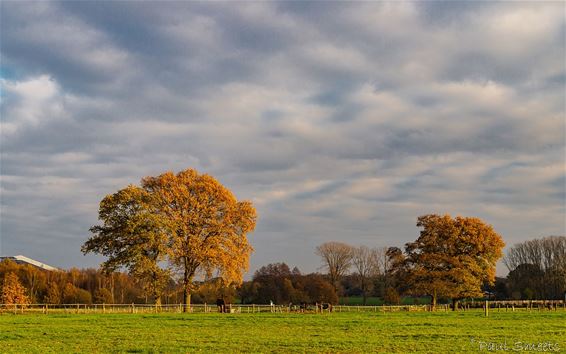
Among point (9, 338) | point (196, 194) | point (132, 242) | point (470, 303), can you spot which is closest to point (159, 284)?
point (132, 242)

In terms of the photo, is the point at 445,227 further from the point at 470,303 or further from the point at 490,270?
the point at 470,303

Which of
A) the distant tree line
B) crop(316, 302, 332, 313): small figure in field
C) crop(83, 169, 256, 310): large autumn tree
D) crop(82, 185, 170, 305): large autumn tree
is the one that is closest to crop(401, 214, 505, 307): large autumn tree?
the distant tree line

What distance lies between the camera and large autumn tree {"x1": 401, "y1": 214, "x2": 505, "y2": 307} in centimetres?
6681

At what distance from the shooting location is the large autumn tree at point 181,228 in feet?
178

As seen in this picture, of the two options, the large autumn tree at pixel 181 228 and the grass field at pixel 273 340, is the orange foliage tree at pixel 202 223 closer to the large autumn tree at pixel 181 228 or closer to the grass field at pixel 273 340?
the large autumn tree at pixel 181 228

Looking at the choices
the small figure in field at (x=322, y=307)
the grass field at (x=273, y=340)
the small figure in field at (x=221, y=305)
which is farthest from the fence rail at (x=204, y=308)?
the grass field at (x=273, y=340)

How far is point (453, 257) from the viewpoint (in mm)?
67438

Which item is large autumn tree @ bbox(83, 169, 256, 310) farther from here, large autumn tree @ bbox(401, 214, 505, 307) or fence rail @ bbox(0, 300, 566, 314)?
large autumn tree @ bbox(401, 214, 505, 307)

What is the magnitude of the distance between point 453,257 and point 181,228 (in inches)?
1307

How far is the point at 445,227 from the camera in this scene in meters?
68.8

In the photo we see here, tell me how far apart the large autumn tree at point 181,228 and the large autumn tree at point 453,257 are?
23.0m

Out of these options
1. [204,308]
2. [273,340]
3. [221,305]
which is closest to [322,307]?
[221,305]

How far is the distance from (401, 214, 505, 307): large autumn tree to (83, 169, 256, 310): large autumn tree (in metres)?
23.0

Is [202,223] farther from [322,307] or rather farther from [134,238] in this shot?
[322,307]
